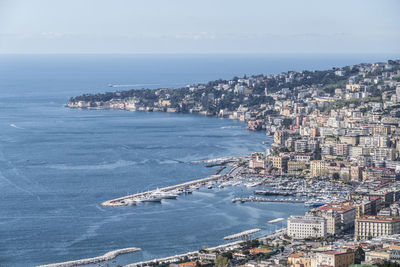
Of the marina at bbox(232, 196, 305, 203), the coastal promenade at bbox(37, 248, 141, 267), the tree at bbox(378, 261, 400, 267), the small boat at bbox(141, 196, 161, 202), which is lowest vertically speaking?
the marina at bbox(232, 196, 305, 203)

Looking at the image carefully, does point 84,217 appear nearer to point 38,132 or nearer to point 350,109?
point 38,132

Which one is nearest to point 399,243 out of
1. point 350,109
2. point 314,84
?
point 350,109

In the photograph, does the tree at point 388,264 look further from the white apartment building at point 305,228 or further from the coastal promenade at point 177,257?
the white apartment building at point 305,228

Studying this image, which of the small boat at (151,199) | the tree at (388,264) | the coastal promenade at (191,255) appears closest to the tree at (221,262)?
the coastal promenade at (191,255)

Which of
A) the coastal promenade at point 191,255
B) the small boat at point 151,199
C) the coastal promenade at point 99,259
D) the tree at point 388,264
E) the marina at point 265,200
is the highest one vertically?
the tree at point 388,264

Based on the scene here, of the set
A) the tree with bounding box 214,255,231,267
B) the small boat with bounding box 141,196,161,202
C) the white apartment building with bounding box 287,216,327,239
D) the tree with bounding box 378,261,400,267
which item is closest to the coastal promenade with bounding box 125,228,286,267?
the white apartment building with bounding box 287,216,327,239

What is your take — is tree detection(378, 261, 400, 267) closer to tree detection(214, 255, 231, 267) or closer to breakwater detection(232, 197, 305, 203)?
tree detection(214, 255, 231, 267)

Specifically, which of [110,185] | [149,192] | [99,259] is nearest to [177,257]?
[99,259]
